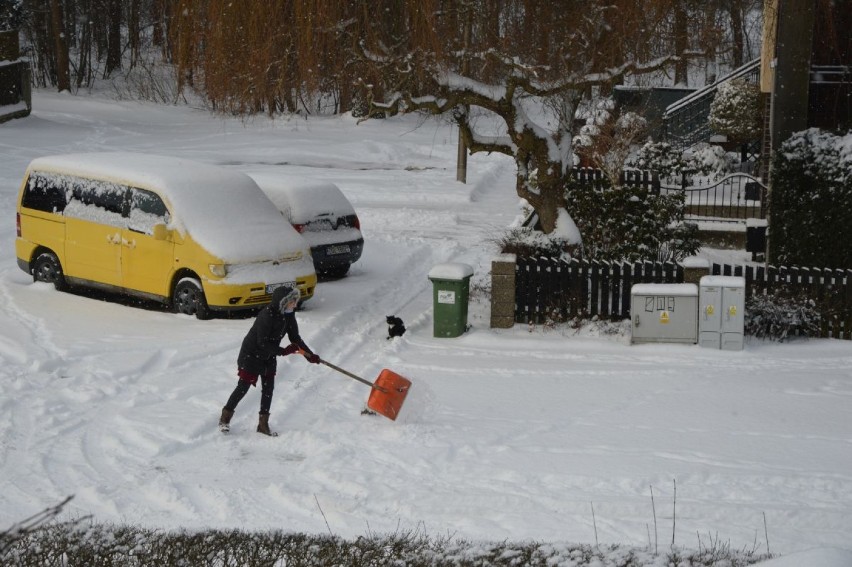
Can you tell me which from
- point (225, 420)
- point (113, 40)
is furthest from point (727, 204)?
point (113, 40)

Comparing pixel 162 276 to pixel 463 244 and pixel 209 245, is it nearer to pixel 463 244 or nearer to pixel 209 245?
pixel 209 245

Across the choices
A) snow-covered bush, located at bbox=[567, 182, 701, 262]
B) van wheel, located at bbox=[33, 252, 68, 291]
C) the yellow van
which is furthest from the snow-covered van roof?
snow-covered bush, located at bbox=[567, 182, 701, 262]

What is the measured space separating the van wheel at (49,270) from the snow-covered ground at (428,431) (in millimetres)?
167

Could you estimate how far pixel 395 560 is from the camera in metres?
6.16

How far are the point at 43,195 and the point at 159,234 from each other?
2.51m

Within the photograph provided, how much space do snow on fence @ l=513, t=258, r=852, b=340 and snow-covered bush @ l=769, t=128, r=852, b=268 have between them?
72.4 inches

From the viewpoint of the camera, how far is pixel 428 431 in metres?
10.1

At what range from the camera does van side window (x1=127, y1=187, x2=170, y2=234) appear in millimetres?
14336

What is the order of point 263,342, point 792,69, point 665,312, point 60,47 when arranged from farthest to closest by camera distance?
1. point 60,47
2. point 792,69
3. point 665,312
4. point 263,342

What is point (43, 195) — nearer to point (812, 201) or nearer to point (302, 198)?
point (302, 198)

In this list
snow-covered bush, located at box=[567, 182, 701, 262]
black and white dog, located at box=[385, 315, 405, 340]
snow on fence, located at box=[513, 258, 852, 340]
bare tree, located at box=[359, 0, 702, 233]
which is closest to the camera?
black and white dog, located at box=[385, 315, 405, 340]

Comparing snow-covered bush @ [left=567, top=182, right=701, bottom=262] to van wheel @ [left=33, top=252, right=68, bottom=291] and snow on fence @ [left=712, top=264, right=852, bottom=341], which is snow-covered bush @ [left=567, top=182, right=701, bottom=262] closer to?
snow on fence @ [left=712, top=264, right=852, bottom=341]

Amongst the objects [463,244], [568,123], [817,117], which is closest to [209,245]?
[568,123]

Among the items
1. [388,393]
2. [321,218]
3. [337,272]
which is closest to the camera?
[388,393]
